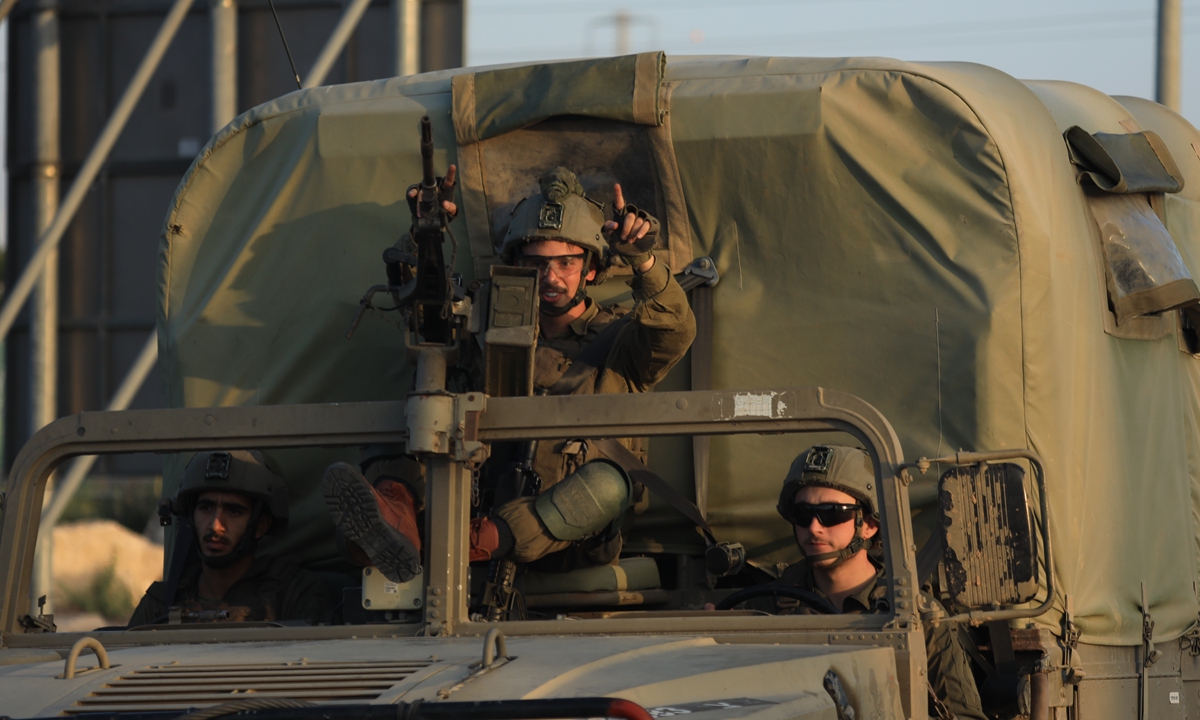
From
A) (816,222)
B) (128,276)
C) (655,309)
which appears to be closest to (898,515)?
(655,309)

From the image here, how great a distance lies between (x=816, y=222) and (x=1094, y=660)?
4.92 feet

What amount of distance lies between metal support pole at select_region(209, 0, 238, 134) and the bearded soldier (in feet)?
15.5

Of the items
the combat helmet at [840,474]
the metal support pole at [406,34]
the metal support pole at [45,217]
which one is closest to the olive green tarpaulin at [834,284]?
the combat helmet at [840,474]

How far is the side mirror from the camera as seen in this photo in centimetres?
349

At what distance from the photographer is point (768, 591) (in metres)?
4.20

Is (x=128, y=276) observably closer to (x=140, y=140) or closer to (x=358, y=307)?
(x=140, y=140)

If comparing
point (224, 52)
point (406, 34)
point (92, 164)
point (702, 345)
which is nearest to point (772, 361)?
point (702, 345)

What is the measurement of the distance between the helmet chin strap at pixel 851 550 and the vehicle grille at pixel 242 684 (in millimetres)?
1404

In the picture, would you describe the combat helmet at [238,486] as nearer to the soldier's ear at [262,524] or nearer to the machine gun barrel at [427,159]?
the soldier's ear at [262,524]

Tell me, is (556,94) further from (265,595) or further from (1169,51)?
(1169,51)

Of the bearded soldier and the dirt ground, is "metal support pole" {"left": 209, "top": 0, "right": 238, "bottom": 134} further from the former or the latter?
the dirt ground

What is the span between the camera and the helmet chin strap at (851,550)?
4344 millimetres

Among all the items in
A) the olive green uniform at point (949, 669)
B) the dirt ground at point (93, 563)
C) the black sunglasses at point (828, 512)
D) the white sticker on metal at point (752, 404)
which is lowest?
the olive green uniform at point (949, 669)

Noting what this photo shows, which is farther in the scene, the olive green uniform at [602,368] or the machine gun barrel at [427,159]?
the olive green uniform at [602,368]
